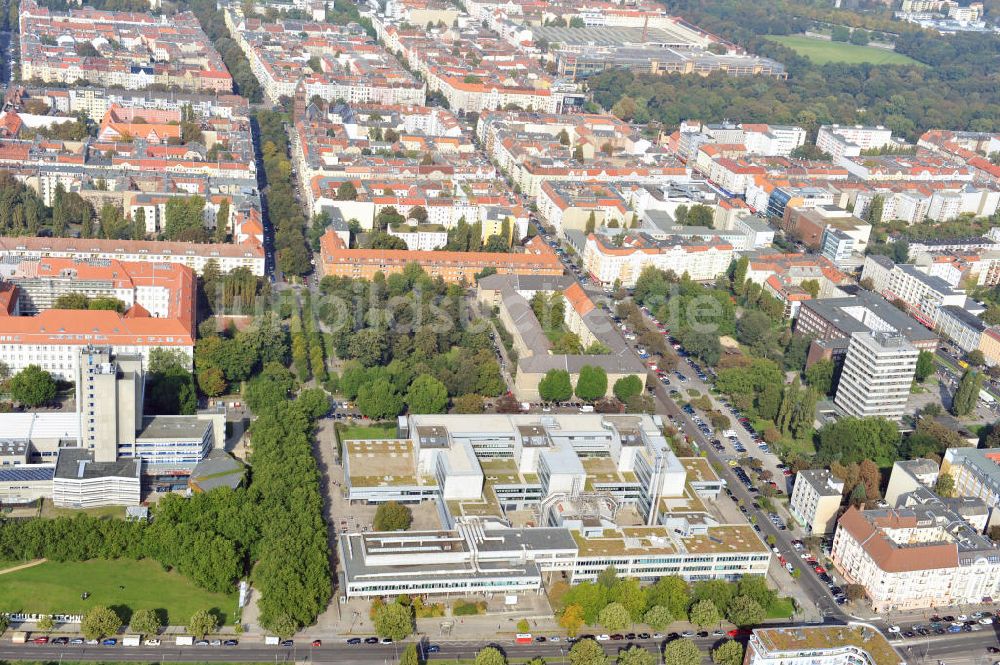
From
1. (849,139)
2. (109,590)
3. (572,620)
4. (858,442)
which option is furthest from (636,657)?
(849,139)

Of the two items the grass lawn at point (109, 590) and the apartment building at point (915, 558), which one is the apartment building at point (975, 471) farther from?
the grass lawn at point (109, 590)

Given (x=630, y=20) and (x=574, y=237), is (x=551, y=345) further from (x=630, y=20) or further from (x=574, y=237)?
(x=630, y=20)

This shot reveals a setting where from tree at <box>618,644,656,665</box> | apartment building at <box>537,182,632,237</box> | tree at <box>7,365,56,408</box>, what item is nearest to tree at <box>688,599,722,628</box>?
tree at <box>618,644,656,665</box>

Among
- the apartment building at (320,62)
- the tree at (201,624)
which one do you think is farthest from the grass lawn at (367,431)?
the apartment building at (320,62)

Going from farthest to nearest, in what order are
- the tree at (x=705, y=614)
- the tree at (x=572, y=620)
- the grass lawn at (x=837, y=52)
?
the grass lawn at (x=837, y=52) → the tree at (x=705, y=614) → the tree at (x=572, y=620)

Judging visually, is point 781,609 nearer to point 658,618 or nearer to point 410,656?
point 658,618

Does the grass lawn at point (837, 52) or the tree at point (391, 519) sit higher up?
the grass lawn at point (837, 52)

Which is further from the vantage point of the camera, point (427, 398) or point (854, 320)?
point (854, 320)

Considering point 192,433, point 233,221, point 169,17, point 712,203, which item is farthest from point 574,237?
point 169,17
